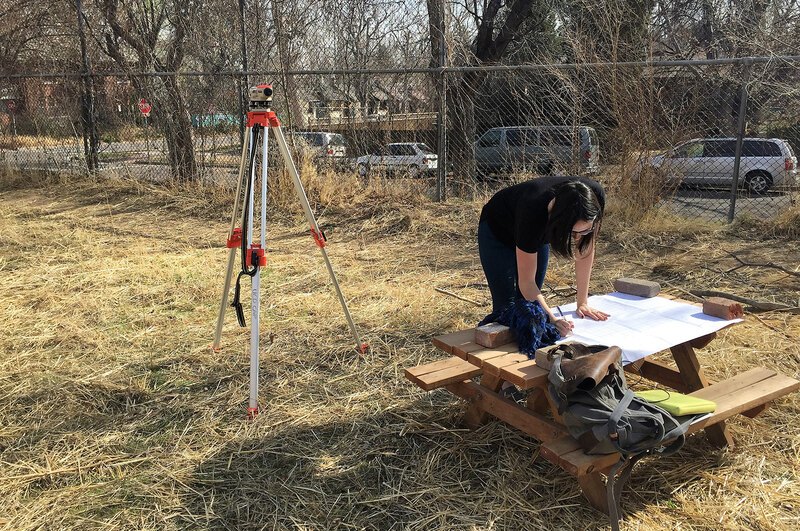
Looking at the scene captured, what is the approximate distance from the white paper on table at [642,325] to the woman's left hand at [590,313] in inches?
0.8

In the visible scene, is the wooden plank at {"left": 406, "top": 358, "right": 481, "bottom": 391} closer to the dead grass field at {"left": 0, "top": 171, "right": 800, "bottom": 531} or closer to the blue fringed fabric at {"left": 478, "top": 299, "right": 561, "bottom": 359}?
the blue fringed fabric at {"left": 478, "top": 299, "right": 561, "bottom": 359}

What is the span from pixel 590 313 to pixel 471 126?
616 centimetres

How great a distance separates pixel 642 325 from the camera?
2650 millimetres

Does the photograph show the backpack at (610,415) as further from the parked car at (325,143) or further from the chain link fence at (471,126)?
the parked car at (325,143)

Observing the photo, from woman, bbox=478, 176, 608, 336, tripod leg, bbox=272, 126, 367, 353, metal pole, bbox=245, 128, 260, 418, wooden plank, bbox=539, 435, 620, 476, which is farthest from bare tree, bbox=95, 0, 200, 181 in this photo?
wooden plank, bbox=539, 435, 620, 476

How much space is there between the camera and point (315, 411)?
3137 mm

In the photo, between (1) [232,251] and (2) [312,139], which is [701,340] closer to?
(1) [232,251]

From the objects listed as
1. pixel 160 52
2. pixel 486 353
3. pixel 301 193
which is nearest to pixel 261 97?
pixel 301 193

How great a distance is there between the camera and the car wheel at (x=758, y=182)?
757 centimetres

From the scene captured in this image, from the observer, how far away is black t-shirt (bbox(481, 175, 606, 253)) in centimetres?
253

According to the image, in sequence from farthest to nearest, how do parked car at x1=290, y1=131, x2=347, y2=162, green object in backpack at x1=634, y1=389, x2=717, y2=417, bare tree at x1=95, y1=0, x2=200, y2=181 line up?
bare tree at x1=95, y1=0, x2=200, y2=181 < parked car at x1=290, y1=131, x2=347, y2=162 < green object in backpack at x1=634, y1=389, x2=717, y2=417

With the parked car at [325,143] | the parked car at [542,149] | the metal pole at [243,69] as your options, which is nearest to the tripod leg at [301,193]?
the parked car at [542,149]

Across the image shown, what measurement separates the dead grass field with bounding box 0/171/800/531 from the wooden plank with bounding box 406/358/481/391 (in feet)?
1.28

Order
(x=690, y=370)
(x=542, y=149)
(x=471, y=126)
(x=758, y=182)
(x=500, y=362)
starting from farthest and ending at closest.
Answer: (x=471, y=126) < (x=758, y=182) < (x=542, y=149) < (x=690, y=370) < (x=500, y=362)
